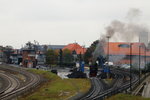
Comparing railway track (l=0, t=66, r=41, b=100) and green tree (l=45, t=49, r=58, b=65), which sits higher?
green tree (l=45, t=49, r=58, b=65)

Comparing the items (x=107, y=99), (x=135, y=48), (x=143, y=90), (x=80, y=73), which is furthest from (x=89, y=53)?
(x=107, y=99)

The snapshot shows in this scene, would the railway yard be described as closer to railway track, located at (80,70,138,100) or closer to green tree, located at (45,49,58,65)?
railway track, located at (80,70,138,100)

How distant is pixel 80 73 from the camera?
10538 cm

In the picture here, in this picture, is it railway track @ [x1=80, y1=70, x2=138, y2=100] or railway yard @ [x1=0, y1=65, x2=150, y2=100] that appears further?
railway yard @ [x1=0, y1=65, x2=150, y2=100]

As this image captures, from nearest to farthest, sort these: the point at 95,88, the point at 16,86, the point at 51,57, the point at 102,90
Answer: the point at 102,90, the point at 95,88, the point at 16,86, the point at 51,57

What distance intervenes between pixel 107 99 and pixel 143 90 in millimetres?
18262

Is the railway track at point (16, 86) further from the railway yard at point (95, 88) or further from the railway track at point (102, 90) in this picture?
the railway track at point (102, 90)

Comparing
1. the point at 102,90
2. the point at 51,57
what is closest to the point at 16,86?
the point at 102,90

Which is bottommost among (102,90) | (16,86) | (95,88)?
(16,86)

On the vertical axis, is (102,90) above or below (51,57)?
below

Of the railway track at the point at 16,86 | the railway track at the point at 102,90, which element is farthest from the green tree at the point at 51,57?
the railway track at the point at 102,90

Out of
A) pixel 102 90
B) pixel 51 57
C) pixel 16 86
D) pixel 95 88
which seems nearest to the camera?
pixel 102 90

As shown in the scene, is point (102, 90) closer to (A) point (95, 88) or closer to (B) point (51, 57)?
(A) point (95, 88)

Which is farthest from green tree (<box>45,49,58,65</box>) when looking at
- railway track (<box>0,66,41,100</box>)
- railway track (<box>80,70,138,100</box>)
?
railway track (<box>80,70,138,100</box>)
